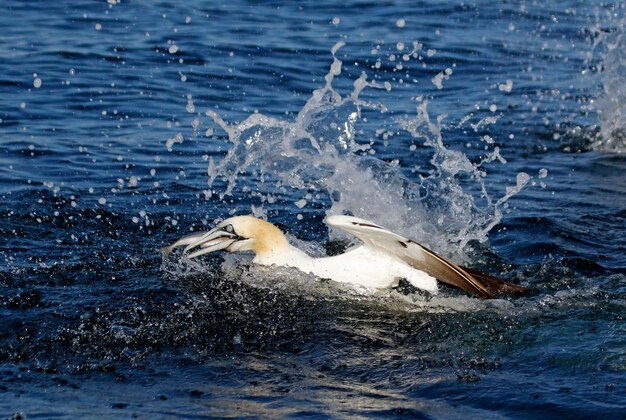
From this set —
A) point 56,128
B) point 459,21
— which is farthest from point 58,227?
point 459,21

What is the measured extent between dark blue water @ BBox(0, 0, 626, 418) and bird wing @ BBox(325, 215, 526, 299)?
14 centimetres

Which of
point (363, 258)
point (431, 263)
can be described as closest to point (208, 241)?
point (363, 258)

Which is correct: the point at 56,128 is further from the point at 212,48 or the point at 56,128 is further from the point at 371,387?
the point at 371,387

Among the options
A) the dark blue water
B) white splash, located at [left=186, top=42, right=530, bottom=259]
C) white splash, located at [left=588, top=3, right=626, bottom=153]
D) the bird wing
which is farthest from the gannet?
white splash, located at [left=588, top=3, right=626, bottom=153]

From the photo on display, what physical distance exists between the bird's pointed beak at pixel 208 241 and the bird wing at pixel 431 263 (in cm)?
92

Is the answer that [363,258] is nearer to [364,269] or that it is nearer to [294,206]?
[364,269]

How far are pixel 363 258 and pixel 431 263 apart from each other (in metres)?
0.47

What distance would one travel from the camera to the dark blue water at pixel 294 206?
6355 millimetres

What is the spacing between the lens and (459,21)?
17.6 meters

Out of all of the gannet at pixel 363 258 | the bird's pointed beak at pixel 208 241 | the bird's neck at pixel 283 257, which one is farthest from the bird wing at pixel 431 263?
the bird's pointed beak at pixel 208 241

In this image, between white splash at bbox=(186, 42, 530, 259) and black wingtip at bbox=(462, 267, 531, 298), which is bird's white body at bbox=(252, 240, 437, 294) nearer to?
black wingtip at bbox=(462, 267, 531, 298)

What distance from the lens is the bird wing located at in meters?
7.48

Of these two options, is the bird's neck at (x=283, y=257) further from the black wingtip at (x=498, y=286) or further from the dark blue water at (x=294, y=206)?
the black wingtip at (x=498, y=286)

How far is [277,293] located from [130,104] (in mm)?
5677
